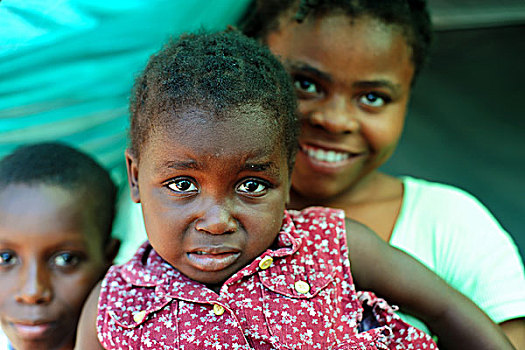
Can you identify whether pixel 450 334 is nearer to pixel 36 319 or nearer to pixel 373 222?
pixel 373 222

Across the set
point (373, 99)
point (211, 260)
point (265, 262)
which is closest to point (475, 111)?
point (373, 99)

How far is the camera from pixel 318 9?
1.63 metres

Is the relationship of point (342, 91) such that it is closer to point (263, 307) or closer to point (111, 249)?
point (263, 307)

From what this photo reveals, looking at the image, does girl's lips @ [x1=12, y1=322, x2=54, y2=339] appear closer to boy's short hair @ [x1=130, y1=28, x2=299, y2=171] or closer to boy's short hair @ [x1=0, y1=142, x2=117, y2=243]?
boy's short hair @ [x1=0, y1=142, x2=117, y2=243]

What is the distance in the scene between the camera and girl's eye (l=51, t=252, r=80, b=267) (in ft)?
5.04

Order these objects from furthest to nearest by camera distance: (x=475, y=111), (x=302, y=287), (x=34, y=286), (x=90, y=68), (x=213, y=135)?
1. (x=475, y=111)
2. (x=90, y=68)
3. (x=34, y=286)
4. (x=302, y=287)
5. (x=213, y=135)

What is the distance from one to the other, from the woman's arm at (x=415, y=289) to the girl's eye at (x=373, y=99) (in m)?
0.44

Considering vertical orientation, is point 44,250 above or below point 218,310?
below

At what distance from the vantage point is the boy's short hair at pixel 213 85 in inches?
46.3

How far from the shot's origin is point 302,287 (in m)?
1.27

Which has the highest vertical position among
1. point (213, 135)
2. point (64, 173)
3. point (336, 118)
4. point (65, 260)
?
point (213, 135)

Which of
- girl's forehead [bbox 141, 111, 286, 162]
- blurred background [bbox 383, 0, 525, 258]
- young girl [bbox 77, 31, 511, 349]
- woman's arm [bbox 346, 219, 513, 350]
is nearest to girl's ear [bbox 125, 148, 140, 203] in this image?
young girl [bbox 77, 31, 511, 349]

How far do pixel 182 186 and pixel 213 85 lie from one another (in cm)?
21

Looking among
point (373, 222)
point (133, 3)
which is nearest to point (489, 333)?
point (373, 222)
